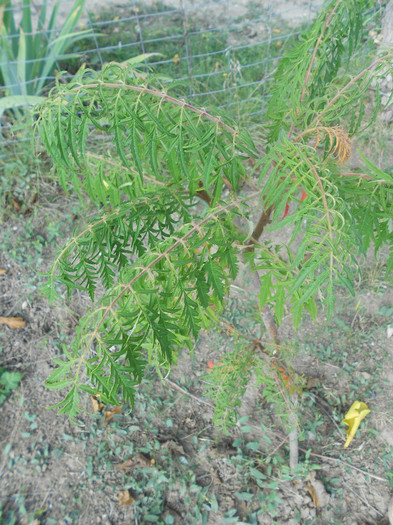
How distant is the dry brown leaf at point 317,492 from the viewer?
1848mm

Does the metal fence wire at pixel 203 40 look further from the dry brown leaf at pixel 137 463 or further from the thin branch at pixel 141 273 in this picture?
the dry brown leaf at pixel 137 463

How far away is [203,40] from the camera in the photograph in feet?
12.6

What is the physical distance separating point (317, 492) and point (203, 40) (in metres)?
3.65

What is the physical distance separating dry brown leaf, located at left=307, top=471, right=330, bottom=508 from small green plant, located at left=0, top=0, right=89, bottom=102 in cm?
273

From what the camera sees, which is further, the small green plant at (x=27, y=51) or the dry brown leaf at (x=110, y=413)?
the small green plant at (x=27, y=51)

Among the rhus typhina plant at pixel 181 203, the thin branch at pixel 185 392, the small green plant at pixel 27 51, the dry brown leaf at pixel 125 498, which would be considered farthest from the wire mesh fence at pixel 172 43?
the dry brown leaf at pixel 125 498

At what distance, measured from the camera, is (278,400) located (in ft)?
5.65

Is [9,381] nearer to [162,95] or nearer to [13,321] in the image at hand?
[13,321]

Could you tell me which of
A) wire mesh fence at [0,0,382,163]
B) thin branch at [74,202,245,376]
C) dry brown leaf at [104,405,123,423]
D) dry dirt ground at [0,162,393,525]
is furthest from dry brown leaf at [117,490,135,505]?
wire mesh fence at [0,0,382,163]

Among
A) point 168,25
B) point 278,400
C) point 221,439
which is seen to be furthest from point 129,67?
point 168,25

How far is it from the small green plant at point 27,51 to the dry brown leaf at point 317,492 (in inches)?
108

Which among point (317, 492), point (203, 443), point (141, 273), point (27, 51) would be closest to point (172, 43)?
point (27, 51)

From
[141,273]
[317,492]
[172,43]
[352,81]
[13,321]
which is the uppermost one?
[172,43]

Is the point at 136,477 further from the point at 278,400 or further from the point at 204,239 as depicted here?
the point at 204,239
